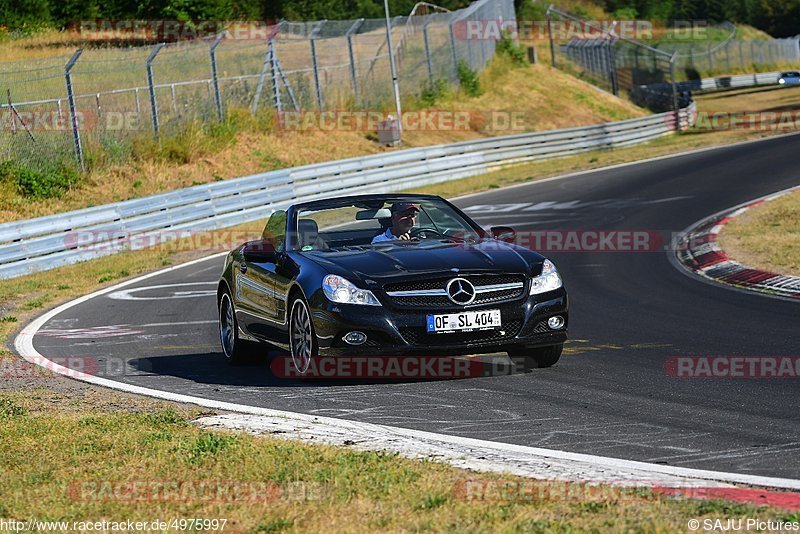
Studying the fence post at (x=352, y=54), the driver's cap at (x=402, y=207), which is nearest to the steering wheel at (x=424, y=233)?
the driver's cap at (x=402, y=207)

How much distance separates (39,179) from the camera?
27.8 metres

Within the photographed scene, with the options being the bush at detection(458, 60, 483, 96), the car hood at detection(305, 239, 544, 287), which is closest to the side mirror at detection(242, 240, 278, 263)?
the car hood at detection(305, 239, 544, 287)

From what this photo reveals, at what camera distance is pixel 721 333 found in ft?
35.5

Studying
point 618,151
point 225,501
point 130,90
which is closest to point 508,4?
point 618,151

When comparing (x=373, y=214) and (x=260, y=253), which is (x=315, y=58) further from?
(x=260, y=253)

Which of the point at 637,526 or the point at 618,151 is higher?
the point at 637,526

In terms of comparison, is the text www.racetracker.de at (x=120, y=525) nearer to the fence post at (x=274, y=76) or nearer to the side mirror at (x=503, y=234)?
the side mirror at (x=503, y=234)

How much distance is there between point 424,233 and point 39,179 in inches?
759

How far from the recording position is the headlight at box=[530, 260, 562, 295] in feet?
30.3

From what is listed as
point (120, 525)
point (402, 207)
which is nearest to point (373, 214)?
point (402, 207)

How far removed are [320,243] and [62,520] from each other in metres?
5.07

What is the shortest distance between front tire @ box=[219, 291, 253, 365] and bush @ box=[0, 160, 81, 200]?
17.0 metres

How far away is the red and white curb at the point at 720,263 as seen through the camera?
44.6ft

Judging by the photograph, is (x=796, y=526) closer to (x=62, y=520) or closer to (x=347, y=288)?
(x=62, y=520)
